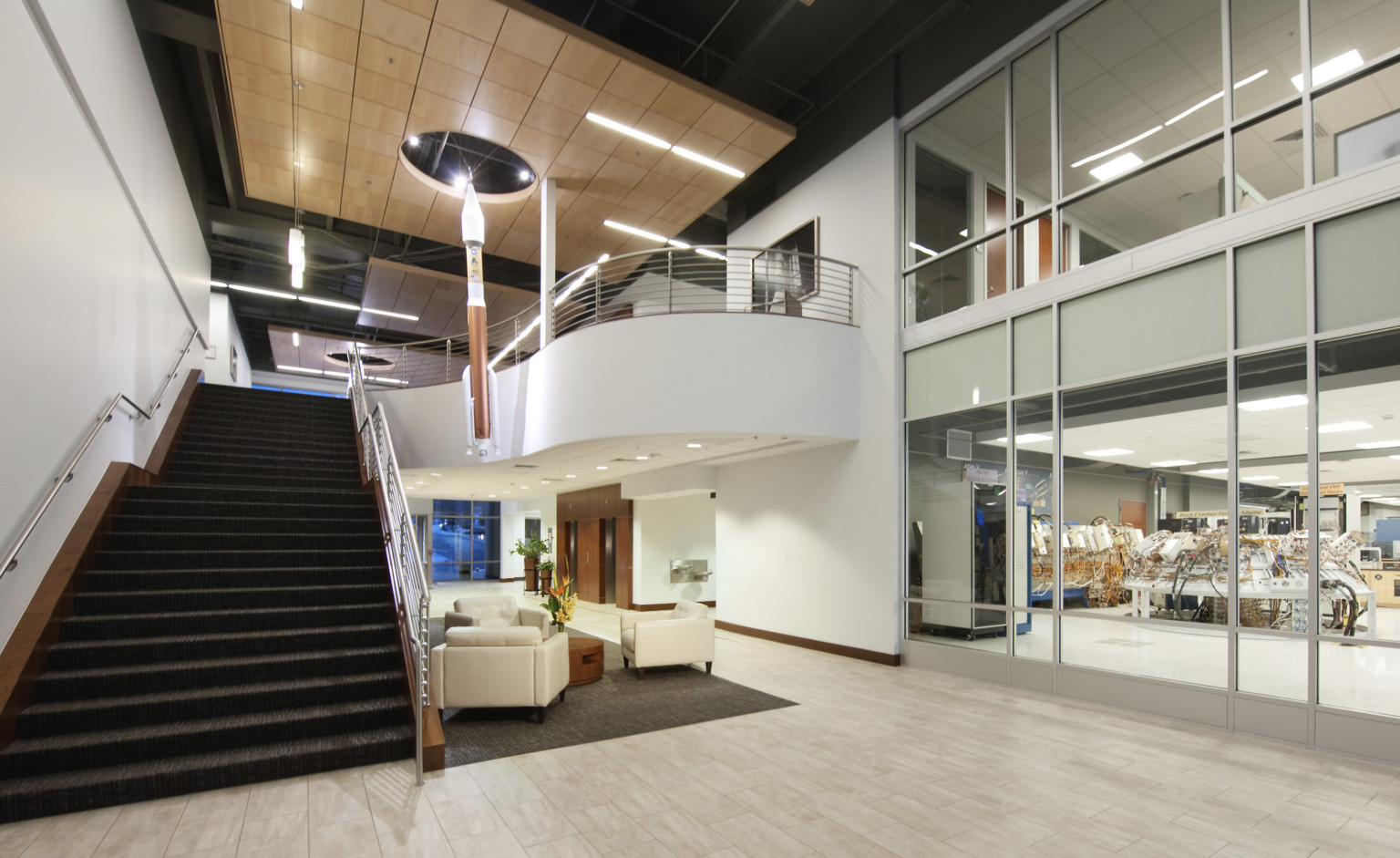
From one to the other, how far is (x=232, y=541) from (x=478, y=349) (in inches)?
172

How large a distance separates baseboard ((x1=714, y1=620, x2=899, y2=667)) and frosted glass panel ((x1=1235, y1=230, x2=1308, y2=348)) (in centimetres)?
499

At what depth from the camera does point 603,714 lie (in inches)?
255

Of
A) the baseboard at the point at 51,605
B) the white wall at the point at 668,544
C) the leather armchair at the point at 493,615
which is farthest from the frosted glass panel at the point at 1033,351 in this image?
the white wall at the point at 668,544

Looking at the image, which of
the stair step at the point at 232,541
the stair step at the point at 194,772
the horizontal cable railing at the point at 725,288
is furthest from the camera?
the horizontal cable railing at the point at 725,288

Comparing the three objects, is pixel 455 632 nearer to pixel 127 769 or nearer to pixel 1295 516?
pixel 127 769

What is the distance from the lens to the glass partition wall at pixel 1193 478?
516cm

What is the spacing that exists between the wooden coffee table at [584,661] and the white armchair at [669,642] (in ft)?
1.41

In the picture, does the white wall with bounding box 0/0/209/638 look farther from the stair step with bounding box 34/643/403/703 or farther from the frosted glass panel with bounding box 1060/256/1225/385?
the frosted glass panel with bounding box 1060/256/1225/385

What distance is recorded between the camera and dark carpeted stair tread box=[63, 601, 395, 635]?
527cm

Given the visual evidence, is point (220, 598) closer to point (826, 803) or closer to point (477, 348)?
point (477, 348)

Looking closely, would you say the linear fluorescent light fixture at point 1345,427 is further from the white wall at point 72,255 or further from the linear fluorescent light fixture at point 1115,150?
the white wall at point 72,255

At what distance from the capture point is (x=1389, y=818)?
4.04 m

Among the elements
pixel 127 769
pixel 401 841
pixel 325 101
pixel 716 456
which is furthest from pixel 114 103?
pixel 716 456

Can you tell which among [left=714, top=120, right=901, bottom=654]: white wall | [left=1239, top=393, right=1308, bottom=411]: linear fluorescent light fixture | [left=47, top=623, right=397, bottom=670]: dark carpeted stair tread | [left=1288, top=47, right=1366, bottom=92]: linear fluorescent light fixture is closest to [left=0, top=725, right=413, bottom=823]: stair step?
[left=47, top=623, right=397, bottom=670]: dark carpeted stair tread
